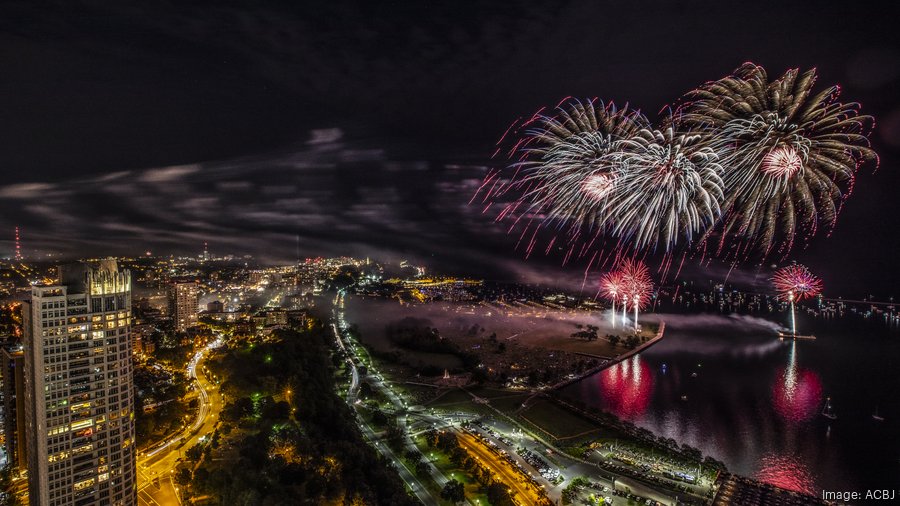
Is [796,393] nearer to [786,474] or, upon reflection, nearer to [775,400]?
[775,400]

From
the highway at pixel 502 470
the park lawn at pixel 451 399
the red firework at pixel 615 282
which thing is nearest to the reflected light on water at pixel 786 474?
the highway at pixel 502 470

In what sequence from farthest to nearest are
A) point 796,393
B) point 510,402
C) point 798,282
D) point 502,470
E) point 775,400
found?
point 798,282, point 796,393, point 775,400, point 510,402, point 502,470

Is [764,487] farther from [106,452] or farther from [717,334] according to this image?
[717,334]

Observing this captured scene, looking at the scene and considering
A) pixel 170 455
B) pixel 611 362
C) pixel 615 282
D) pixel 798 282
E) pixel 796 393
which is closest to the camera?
pixel 170 455

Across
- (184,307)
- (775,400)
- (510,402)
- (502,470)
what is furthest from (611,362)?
(184,307)

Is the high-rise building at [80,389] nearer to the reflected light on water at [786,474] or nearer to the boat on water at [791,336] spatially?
the reflected light on water at [786,474]
